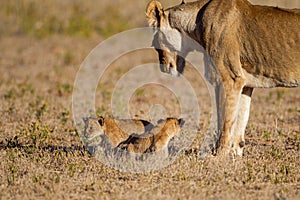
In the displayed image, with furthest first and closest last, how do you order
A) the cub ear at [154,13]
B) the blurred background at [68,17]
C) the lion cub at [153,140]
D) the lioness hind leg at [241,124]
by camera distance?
the blurred background at [68,17], the cub ear at [154,13], the lioness hind leg at [241,124], the lion cub at [153,140]

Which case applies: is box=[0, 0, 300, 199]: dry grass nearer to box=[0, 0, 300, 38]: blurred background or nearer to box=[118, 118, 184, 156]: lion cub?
box=[118, 118, 184, 156]: lion cub

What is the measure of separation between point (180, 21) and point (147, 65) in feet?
22.4

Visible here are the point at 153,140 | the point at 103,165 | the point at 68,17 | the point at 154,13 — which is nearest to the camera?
the point at 103,165

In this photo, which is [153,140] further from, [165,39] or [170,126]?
[165,39]

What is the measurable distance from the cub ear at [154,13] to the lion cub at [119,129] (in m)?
1.18

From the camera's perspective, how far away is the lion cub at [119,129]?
689 centimetres

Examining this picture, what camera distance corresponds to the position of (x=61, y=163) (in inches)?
261

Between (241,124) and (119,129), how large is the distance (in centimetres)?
135

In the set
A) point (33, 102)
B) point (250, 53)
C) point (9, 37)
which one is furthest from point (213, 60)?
point (9, 37)

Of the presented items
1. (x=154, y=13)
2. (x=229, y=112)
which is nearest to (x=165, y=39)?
(x=154, y=13)

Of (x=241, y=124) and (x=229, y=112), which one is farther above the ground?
(x=229, y=112)

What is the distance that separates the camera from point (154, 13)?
289 inches

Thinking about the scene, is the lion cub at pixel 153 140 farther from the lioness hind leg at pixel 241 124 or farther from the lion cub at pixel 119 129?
the lioness hind leg at pixel 241 124

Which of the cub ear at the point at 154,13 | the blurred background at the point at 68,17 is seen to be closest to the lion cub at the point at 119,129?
the cub ear at the point at 154,13
